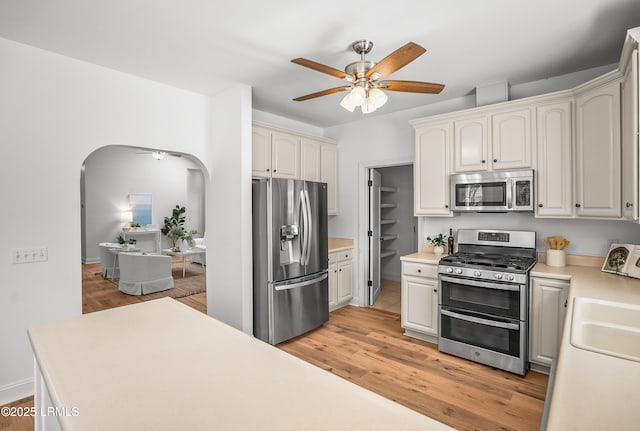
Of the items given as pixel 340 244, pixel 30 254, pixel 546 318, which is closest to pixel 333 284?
pixel 340 244

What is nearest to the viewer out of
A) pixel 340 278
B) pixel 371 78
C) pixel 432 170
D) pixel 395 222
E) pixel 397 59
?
pixel 397 59

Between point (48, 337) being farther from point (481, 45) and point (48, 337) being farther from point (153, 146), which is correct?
point (481, 45)

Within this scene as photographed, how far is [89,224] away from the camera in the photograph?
7910 mm

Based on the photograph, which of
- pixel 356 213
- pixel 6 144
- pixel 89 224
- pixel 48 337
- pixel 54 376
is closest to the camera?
pixel 54 376

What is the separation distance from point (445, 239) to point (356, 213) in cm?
A: 135

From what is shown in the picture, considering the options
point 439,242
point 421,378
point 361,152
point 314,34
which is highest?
point 314,34

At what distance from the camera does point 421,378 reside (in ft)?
8.73

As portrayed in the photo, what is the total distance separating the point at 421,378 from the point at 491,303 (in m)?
0.89

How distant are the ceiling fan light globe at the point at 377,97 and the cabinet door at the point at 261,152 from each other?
1.83 metres

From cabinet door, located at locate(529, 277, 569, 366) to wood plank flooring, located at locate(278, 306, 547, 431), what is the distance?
0.72 ft

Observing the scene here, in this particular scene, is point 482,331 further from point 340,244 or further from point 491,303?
point 340,244

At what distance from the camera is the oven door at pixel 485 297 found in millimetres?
2658

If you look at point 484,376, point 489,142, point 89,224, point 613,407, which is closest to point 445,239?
point 489,142

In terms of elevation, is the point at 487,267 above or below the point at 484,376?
above
